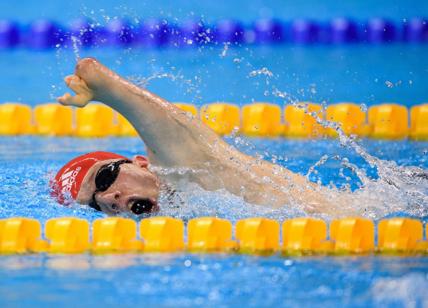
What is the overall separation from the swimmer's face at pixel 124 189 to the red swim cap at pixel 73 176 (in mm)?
109

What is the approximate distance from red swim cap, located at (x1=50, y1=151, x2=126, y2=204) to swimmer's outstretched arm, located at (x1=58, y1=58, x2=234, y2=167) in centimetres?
40

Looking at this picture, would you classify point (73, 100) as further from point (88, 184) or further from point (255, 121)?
point (255, 121)

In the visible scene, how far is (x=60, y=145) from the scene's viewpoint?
5715 millimetres

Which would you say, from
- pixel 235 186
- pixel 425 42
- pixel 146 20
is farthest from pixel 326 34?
pixel 235 186

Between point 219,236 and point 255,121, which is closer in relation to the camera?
point 219,236

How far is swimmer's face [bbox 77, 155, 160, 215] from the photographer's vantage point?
378cm

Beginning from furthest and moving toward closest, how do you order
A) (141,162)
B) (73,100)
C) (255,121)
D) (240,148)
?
(255,121) → (240,148) → (141,162) → (73,100)

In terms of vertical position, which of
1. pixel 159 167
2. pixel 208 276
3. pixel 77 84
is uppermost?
pixel 77 84

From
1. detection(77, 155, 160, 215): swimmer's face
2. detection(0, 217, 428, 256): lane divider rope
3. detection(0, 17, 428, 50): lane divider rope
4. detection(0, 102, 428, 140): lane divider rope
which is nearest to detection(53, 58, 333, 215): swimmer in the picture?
detection(77, 155, 160, 215): swimmer's face

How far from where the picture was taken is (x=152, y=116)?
363cm

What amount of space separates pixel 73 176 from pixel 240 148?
1.67 m

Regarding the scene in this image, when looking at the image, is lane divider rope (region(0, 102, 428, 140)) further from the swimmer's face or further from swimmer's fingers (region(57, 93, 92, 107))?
swimmer's fingers (region(57, 93, 92, 107))

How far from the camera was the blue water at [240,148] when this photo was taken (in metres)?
2.97

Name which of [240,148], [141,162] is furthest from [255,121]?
[141,162]
